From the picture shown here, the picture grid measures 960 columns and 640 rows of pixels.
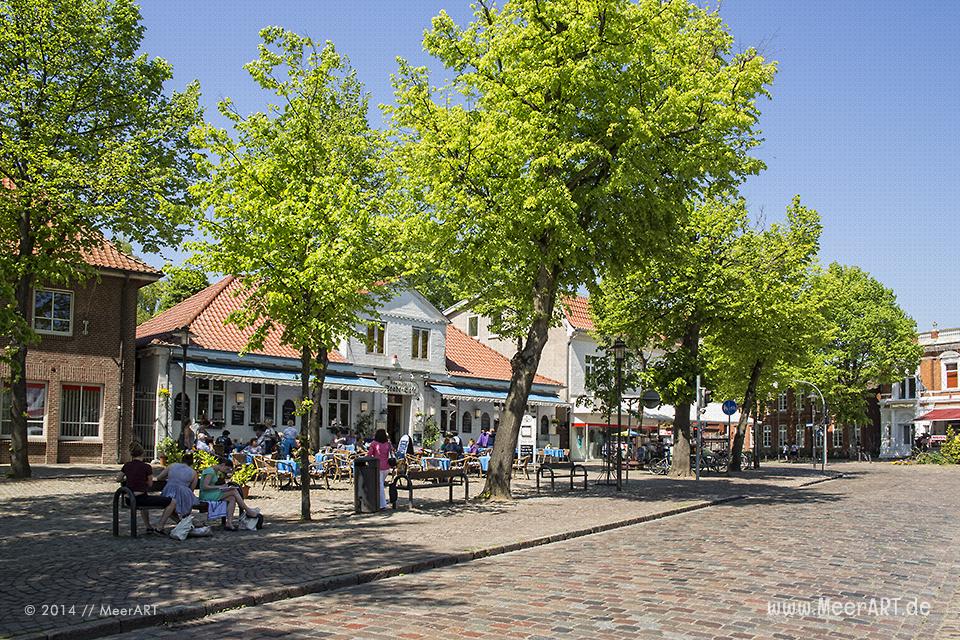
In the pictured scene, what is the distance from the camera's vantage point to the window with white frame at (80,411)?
30.0 m

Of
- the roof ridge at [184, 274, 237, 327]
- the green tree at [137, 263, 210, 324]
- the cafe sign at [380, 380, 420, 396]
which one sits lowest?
the cafe sign at [380, 380, 420, 396]

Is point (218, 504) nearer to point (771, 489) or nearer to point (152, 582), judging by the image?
point (152, 582)

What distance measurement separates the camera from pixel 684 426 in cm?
3219

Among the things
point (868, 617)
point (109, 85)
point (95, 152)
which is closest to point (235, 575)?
point (868, 617)

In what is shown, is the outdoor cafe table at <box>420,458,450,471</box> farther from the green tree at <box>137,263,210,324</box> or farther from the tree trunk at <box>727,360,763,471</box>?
the tree trunk at <box>727,360,763,471</box>

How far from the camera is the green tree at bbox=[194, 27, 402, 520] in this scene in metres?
15.2

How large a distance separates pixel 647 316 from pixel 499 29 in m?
14.0

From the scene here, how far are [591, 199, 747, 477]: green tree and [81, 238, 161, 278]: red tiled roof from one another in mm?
16036

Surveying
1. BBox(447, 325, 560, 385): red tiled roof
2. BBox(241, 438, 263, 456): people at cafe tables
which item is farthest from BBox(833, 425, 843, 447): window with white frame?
BBox(241, 438, 263, 456): people at cafe tables

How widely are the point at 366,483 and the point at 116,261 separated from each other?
61.1 feet

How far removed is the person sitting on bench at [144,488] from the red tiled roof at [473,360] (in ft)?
98.3

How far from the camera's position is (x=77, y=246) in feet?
61.5

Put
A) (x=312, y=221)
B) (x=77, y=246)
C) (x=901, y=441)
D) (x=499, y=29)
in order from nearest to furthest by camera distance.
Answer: (x=312, y=221)
(x=77, y=246)
(x=499, y=29)
(x=901, y=441)

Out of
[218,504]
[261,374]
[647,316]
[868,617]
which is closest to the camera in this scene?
[868,617]
